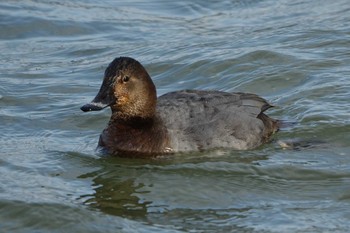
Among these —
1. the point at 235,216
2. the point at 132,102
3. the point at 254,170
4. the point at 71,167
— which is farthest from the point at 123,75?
the point at 235,216

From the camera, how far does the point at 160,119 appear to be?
9.30 meters

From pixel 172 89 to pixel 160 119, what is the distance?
2.52 meters

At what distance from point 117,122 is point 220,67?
3.32 meters

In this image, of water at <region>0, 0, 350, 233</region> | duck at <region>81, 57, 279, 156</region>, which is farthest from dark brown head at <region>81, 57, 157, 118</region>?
water at <region>0, 0, 350, 233</region>

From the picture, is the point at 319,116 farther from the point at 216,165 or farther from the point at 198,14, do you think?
the point at 198,14

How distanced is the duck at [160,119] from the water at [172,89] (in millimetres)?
126

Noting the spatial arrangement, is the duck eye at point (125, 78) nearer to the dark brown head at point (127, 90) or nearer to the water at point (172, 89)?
the dark brown head at point (127, 90)

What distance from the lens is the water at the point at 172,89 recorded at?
7785 millimetres

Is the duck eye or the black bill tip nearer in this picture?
the black bill tip

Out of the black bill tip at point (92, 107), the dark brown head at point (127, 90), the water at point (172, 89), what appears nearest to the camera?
the water at point (172, 89)

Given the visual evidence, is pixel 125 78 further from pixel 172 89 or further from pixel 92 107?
pixel 172 89

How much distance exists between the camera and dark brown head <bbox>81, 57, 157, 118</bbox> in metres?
9.15

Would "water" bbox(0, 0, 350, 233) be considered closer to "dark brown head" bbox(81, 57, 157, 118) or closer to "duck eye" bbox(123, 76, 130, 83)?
"dark brown head" bbox(81, 57, 157, 118)

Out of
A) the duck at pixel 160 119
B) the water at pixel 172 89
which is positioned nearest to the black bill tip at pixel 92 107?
the duck at pixel 160 119
